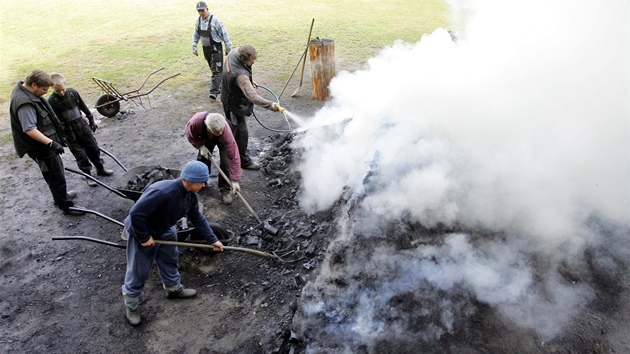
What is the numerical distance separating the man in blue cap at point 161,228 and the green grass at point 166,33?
708 centimetres

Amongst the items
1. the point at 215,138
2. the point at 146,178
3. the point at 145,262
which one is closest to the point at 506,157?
the point at 215,138

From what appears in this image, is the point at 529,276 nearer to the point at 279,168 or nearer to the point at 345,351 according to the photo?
the point at 345,351

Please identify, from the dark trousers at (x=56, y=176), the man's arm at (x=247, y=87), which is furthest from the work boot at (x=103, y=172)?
the man's arm at (x=247, y=87)

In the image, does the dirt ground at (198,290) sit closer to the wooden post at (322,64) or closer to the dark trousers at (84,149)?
the dark trousers at (84,149)

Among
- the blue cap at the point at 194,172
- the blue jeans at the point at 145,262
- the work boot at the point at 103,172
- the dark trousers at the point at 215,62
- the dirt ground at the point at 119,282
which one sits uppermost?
the blue cap at the point at 194,172

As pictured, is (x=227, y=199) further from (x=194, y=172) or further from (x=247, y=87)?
(x=194, y=172)

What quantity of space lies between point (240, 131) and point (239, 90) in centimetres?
70

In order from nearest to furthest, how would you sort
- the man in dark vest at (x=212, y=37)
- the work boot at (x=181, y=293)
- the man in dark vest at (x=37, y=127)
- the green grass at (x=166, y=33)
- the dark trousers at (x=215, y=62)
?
the work boot at (x=181, y=293) < the man in dark vest at (x=37, y=127) < the man in dark vest at (x=212, y=37) < the dark trousers at (x=215, y=62) < the green grass at (x=166, y=33)

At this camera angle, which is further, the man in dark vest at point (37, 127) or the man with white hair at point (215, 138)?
the man with white hair at point (215, 138)

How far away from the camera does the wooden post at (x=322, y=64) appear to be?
902cm

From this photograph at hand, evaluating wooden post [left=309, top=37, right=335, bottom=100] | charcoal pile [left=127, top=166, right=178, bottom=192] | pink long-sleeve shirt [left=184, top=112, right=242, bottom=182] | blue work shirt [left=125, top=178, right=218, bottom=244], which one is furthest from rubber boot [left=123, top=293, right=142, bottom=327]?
wooden post [left=309, top=37, right=335, bottom=100]

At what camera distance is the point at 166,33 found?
1462 centimetres

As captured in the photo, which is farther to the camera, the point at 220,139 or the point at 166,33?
the point at 166,33

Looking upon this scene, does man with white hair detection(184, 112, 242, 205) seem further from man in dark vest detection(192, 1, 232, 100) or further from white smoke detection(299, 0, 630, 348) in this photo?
man in dark vest detection(192, 1, 232, 100)
